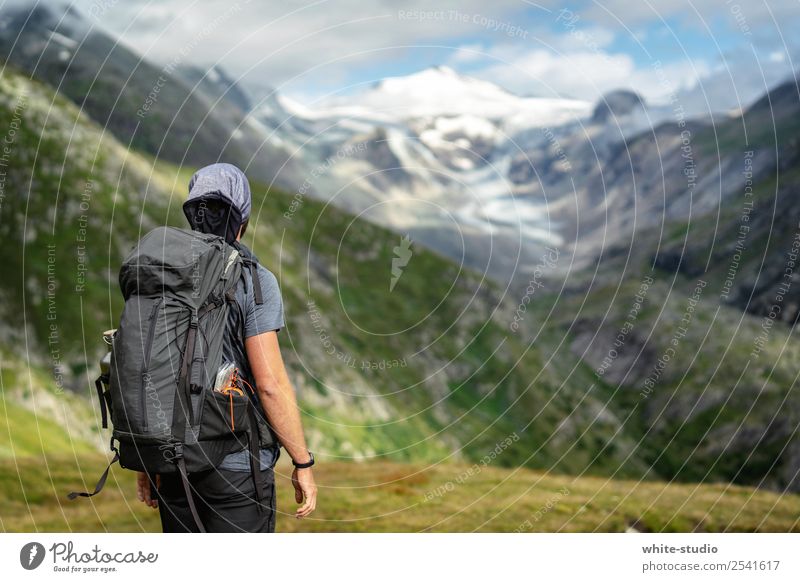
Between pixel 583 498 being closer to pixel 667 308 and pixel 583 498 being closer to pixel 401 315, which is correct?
pixel 401 315

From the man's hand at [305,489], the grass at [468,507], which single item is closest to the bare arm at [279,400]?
the man's hand at [305,489]

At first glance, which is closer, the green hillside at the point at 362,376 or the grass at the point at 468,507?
the grass at the point at 468,507

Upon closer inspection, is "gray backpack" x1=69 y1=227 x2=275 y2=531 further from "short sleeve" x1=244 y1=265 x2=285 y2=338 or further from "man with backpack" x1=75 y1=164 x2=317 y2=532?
"short sleeve" x1=244 y1=265 x2=285 y2=338

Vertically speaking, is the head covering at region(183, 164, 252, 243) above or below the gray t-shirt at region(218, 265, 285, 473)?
above

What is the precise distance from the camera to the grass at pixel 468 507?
1916 cm

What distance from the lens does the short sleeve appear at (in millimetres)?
8102

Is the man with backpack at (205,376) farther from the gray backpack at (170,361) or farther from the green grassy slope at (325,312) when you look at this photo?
the green grassy slope at (325,312)

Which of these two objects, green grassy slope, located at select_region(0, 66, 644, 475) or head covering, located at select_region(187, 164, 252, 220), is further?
green grassy slope, located at select_region(0, 66, 644, 475)

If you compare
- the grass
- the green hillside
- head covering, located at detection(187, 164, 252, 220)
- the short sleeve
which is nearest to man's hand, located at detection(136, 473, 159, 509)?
the short sleeve

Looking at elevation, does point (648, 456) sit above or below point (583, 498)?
below

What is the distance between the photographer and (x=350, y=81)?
1706 cm
